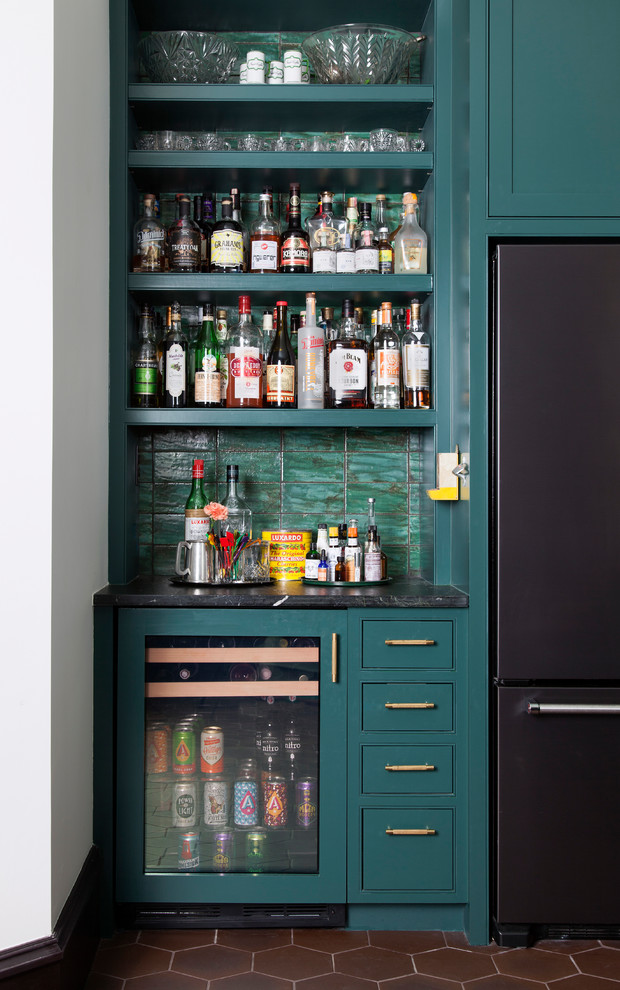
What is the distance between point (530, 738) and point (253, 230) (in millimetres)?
1626

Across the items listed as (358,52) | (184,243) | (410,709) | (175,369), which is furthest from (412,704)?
(358,52)

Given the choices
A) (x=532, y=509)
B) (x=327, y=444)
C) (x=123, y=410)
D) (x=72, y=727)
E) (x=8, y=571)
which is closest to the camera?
(x=8, y=571)

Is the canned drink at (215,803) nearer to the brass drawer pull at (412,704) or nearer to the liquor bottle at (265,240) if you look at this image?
the brass drawer pull at (412,704)

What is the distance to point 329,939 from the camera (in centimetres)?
196

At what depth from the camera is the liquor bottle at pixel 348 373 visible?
89.4 inches

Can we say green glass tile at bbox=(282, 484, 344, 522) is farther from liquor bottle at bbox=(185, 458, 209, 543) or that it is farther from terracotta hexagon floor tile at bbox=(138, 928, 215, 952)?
terracotta hexagon floor tile at bbox=(138, 928, 215, 952)

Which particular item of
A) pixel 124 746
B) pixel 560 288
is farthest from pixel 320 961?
pixel 560 288

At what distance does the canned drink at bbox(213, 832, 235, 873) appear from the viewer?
201cm

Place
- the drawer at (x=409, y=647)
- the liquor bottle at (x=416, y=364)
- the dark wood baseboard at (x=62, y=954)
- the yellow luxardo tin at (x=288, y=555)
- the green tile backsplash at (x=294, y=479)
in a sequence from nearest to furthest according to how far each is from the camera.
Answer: the dark wood baseboard at (x=62, y=954) < the drawer at (x=409, y=647) < the liquor bottle at (x=416, y=364) < the yellow luxardo tin at (x=288, y=555) < the green tile backsplash at (x=294, y=479)

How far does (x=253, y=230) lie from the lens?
7.73ft

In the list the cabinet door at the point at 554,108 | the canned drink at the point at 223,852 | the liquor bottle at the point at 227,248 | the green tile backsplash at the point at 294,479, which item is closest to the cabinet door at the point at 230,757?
the canned drink at the point at 223,852

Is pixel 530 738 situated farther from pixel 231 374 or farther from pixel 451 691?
pixel 231 374

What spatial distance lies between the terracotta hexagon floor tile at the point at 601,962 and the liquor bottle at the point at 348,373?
4.99 feet

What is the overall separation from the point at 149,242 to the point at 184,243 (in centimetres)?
10
